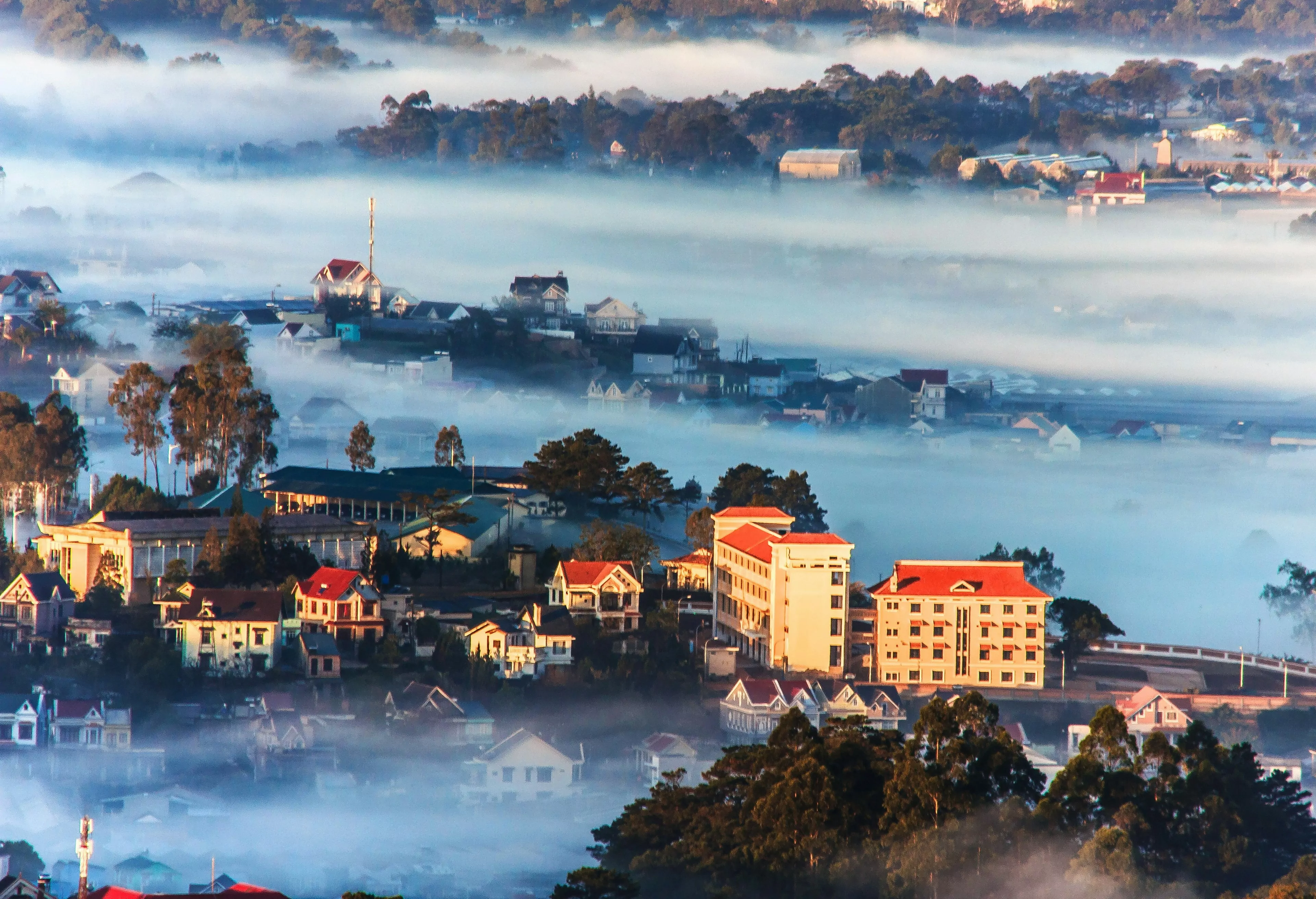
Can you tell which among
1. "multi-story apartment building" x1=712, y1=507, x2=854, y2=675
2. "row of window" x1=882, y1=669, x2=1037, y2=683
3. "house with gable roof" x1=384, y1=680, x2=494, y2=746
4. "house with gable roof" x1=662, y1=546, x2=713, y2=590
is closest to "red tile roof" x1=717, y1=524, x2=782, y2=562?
"multi-story apartment building" x1=712, y1=507, x2=854, y2=675

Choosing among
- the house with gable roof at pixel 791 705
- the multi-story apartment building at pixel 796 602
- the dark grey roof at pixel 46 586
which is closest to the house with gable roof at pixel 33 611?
the dark grey roof at pixel 46 586

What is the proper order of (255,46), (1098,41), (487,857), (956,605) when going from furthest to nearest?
(1098,41) < (255,46) < (956,605) < (487,857)

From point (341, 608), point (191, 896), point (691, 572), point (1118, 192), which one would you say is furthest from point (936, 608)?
point (1118, 192)

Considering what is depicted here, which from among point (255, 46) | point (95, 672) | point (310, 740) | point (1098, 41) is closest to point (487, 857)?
point (310, 740)

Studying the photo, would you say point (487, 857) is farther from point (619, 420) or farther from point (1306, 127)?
point (1306, 127)

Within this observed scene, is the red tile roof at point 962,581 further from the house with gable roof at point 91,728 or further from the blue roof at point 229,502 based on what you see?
the house with gable roof at point 91,728

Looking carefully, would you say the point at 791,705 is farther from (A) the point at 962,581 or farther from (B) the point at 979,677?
(A) the point at 962,581
